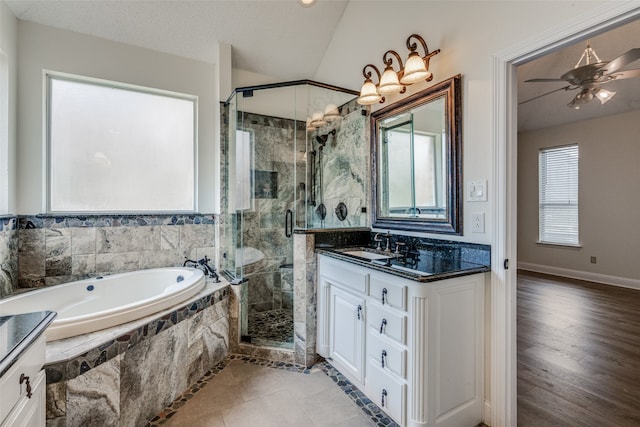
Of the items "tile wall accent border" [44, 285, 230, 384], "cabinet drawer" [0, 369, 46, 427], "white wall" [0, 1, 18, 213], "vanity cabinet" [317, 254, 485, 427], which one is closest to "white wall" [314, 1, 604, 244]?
"vanity cabinet" [317, 254, 485, 427]

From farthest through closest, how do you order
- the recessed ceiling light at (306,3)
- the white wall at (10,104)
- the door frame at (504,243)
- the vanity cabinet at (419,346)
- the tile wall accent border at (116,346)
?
the recessed ceiling light at (306,3) → the white wall at (10,104) → the door frame at (504,243) → the vanity cabinet at (419,346) → the tile wall accent border at (116,346)

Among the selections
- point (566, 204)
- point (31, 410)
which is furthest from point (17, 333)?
point (566, 204)

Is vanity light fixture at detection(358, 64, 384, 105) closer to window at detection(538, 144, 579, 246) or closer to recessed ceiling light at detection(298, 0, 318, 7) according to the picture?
recessed ceiling light at detection(298, 0, 318, 7)

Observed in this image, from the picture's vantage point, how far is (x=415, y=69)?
1.90 m

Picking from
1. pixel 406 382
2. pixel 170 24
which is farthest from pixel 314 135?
pixel 406 382

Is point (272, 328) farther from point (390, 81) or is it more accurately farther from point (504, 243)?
point (390, 81)

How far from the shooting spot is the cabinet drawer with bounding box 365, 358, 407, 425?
1529 millimetres

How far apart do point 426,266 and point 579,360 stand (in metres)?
1.72

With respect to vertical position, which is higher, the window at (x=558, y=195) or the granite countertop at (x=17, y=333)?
the window at (x=558, y=195)

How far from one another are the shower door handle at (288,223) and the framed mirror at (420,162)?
2.78 feet

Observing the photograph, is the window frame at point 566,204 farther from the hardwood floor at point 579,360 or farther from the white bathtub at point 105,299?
the white bathtub at point 105,299

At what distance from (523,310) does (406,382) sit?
8.80 feet

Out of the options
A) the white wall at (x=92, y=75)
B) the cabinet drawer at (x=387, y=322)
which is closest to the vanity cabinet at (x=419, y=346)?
the cabinet drawer at (x=387, y=322)

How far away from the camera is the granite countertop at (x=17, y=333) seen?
2.51 feet
